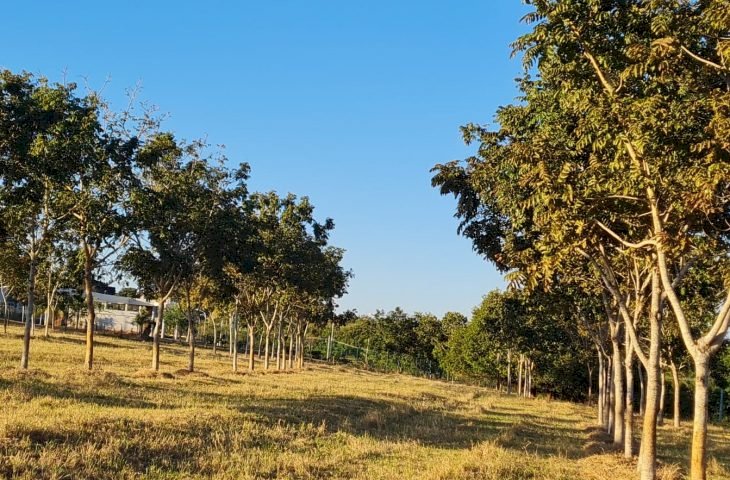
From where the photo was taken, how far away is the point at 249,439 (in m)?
14.7

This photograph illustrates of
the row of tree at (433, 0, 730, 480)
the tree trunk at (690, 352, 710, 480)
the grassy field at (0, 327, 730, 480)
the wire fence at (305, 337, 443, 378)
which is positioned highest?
the row of tree at (433, 0, 730, 480)

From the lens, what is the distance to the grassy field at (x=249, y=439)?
1137 cm

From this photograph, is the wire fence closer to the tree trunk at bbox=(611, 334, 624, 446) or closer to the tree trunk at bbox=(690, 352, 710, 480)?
the tree trunk at bbox=(611, 334, 624, 446)

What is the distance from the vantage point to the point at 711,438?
34.7 metres

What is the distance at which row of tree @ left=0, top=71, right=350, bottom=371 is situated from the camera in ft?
67.1

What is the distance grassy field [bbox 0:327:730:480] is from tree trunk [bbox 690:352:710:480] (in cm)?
374

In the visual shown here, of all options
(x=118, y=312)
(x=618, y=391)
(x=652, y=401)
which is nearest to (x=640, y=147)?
(x=652, y=401)

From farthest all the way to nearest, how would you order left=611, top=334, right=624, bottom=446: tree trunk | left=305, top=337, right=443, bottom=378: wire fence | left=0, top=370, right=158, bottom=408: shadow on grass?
left=305, top=337, right=443, bottom=378: wire fence, left=611, top=334, right=624, bottom=446: tree trunk, left=0, top=370, right=158, bottom=408: shadow on grass

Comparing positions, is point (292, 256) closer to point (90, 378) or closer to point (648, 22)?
point (90, 378)

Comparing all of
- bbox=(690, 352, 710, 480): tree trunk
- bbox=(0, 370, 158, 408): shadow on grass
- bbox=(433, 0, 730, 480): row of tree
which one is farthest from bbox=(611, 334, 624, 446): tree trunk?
bbox=(0, 370, 158, 408): shadow on grass

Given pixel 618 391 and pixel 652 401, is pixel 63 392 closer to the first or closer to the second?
pixel 652 401

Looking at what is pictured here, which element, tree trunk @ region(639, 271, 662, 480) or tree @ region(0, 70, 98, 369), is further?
tree @ region(0, 70, 98, 369)

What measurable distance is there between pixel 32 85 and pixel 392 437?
52.8 ft

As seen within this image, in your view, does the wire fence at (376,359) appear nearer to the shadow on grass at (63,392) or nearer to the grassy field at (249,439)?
the grassy field at (249,439)
